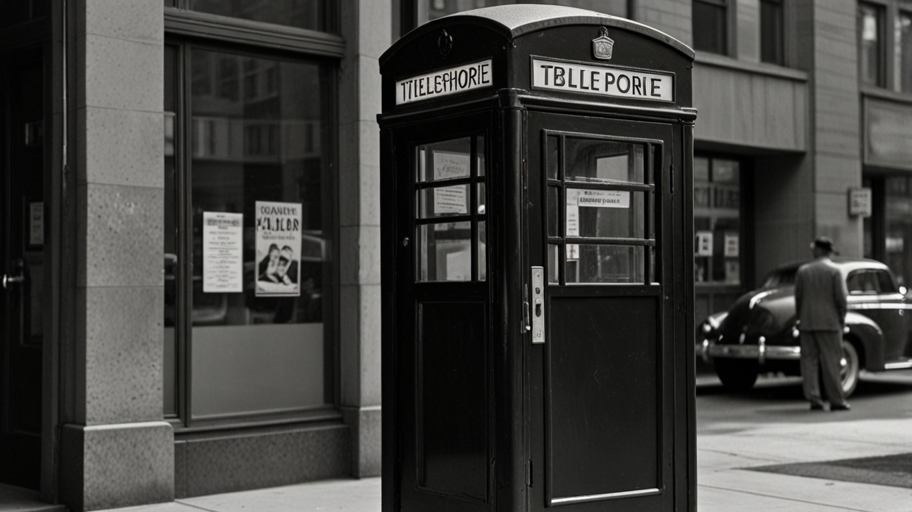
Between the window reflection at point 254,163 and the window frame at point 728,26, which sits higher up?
the window frame at point 728,26

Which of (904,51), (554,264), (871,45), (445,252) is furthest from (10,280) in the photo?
(904,51)

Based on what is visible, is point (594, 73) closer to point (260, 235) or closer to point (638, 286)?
point (638, 286)

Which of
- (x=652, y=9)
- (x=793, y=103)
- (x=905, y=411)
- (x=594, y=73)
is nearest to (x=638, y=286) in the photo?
(x=594, y=73)

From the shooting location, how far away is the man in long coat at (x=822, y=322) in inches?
562

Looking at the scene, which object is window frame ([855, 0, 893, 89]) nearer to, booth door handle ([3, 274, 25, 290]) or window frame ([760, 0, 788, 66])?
window frame ([760, 0, 788, 66])

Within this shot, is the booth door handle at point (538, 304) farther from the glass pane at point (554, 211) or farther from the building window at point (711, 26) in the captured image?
the building window at point (711, 26)

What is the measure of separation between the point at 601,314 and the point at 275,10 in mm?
4474

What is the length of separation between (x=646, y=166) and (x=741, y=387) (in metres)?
11.6

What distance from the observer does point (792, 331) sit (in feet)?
49.9

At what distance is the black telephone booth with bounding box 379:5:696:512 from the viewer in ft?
17.7

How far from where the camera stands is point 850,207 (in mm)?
20078

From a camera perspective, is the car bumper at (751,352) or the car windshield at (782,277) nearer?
the car bumper at (751,352)

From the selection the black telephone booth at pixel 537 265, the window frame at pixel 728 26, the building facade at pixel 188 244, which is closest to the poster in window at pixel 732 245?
the window frame at pixel 728 26

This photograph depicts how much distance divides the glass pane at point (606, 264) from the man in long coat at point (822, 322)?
9.14 meters
